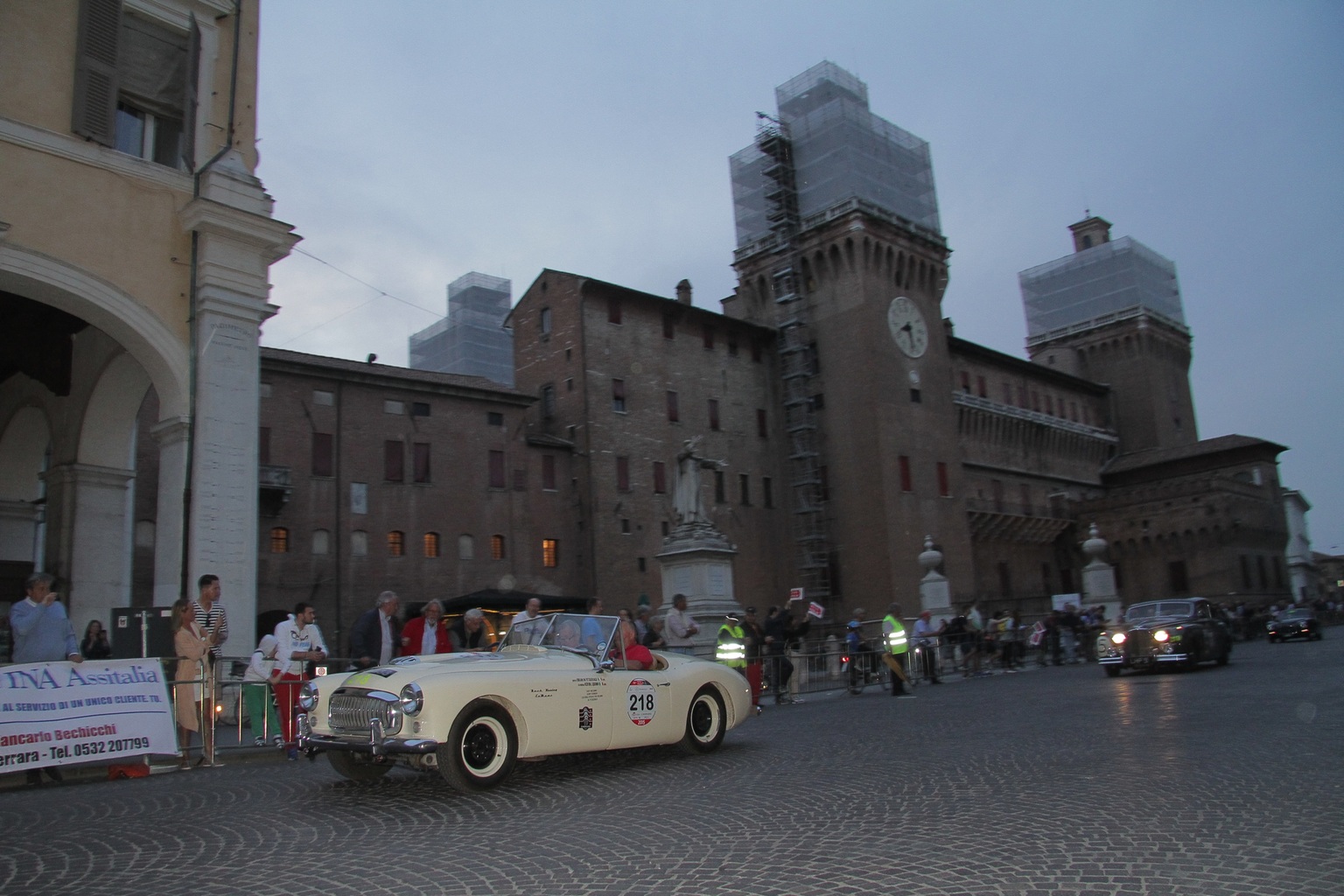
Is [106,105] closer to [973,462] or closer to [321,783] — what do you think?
[321,783]

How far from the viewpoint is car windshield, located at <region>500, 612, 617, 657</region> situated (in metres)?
8.41

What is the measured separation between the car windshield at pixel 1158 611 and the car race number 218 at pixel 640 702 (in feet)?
40.3

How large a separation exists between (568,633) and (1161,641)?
12.4 meters

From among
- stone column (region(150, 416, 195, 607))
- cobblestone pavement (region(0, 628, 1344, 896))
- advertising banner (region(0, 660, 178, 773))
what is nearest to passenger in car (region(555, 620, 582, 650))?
cobblestone pavement (region(0, 628, 1344, 896))

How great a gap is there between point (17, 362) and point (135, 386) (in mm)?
1502

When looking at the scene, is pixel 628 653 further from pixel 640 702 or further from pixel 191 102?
pixel 191 102

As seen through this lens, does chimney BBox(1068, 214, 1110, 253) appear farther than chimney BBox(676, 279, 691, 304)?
Yes

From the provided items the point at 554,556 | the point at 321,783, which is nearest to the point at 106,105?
the point at 321,783

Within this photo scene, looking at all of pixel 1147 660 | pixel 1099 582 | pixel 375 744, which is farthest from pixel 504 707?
pixel 1099 582

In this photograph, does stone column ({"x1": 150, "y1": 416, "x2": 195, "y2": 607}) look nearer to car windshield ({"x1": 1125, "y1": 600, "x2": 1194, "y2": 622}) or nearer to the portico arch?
the portico arch

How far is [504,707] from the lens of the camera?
24.1ft

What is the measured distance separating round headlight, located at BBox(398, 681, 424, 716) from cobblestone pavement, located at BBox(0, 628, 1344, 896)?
655mm

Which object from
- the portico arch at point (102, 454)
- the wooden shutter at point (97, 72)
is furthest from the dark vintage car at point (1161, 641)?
the wooden shutter at point (97, 72)

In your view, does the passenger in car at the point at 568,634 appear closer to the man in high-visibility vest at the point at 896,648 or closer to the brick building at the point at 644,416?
the man in high-visibility vest at the point at 896,648
